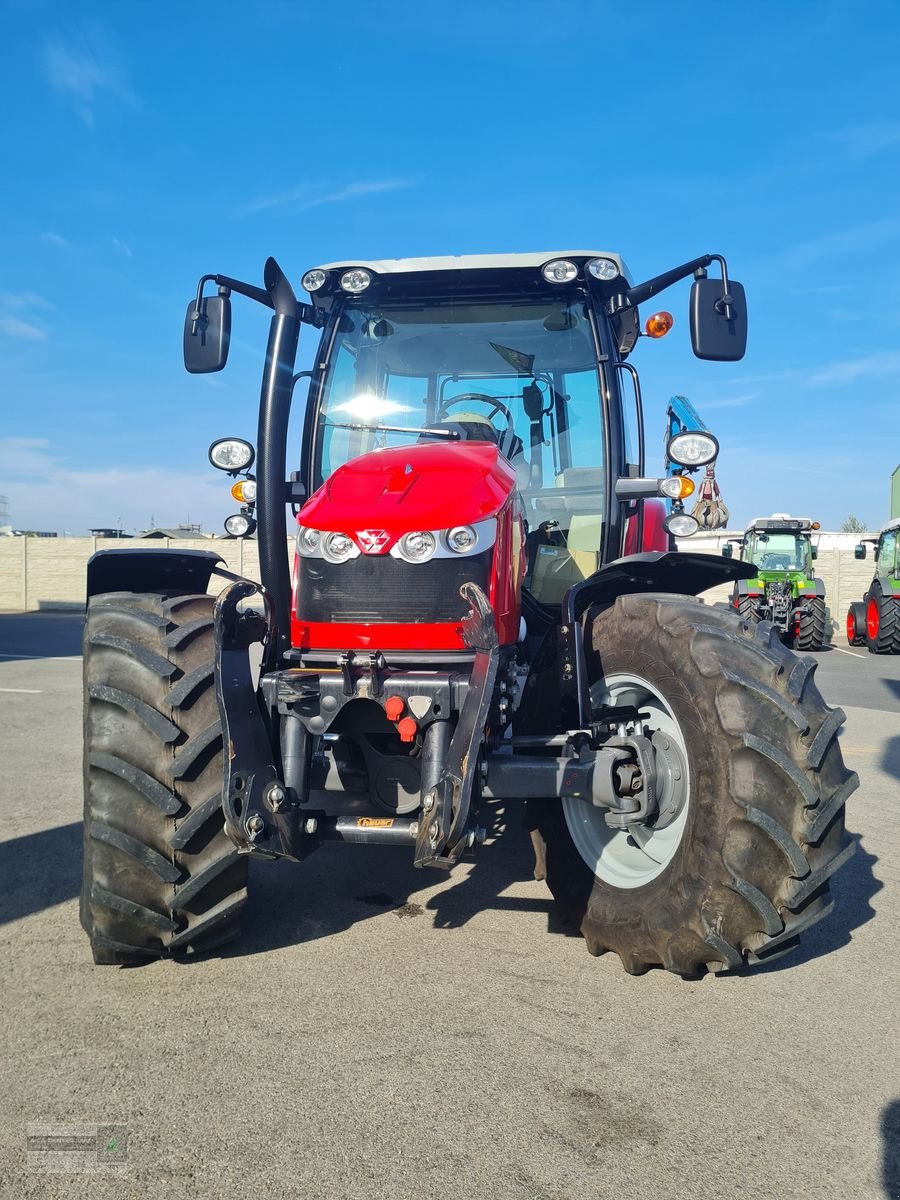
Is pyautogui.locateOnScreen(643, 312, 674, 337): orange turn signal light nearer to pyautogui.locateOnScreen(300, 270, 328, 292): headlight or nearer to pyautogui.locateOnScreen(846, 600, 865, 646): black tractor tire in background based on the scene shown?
pyautogui.locateOnScreen(300, 270, 328, 292): headlight

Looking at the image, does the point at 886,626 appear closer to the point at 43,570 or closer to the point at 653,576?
the point at 653,576

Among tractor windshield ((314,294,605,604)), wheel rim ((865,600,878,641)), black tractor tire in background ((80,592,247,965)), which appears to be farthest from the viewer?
wheel rim ((865,600,878,641))

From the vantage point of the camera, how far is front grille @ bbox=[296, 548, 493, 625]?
3084 millimetres

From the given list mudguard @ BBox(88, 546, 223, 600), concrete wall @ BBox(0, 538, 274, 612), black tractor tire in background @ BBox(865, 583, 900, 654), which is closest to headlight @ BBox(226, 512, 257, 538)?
mudguard @ BBox(88, 546, 223, 600)

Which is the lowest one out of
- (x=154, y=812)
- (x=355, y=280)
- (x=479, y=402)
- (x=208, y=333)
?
(x=154, y=812)

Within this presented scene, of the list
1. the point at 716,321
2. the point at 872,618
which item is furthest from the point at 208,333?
the point at 872,618

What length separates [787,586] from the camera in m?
18.0

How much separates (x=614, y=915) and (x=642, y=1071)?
63 cm

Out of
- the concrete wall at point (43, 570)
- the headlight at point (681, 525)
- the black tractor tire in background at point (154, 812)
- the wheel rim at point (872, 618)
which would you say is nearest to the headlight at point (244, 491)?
the black tractor tire in background at point (154, 812)

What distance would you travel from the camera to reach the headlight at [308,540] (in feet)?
10.5

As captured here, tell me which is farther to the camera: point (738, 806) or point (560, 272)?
point (560, 272)

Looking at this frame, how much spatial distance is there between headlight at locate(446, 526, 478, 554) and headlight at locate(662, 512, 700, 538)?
1618 mm

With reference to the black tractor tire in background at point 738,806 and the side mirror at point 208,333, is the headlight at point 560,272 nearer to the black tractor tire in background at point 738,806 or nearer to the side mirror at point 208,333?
the side mirror at point 208,333

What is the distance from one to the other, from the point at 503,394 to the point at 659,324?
772mm
